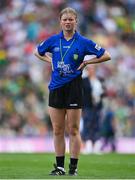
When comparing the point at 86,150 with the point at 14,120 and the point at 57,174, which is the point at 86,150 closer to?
the point at 14,120

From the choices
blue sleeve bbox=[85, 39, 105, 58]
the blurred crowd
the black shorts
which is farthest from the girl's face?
the blurred crowd

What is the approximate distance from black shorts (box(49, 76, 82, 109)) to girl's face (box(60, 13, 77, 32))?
739mm

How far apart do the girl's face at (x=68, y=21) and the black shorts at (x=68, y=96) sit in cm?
74

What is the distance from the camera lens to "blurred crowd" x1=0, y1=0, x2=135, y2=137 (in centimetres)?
2364

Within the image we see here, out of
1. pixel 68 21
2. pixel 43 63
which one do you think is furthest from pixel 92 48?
pixel 43 63

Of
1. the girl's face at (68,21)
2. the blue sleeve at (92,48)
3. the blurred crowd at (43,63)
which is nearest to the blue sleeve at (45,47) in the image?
the girl's face at (68,21)

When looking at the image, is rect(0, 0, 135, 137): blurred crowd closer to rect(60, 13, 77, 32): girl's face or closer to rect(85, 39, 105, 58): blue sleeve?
rect(85, 39, 105, 58): blue sleeve

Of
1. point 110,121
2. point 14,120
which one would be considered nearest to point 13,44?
point 14,120

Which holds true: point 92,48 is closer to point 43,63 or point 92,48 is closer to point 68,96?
point 68,96

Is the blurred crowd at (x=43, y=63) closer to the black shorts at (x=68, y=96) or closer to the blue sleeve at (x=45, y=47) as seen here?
the blue sleeve at (x=45, y=47)

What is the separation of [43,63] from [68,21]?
14.7 meters

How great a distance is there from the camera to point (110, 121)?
75.0 ft

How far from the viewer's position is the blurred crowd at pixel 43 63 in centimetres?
2364

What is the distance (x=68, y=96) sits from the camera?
1080 centimetres
